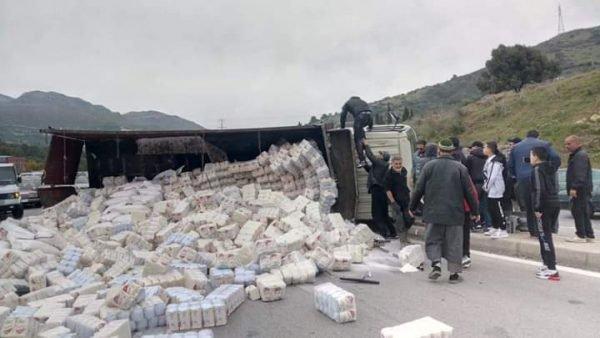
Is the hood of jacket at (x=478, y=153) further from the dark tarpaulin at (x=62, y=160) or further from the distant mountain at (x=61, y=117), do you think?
the distant mountain at (x=61, y=117)

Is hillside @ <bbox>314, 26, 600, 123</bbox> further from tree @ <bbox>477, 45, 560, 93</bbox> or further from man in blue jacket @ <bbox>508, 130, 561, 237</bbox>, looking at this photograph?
man in blue jacket @ <bbox>508, 130, 561, 237</bbox>

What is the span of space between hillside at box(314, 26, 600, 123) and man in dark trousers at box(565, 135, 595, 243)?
160ft

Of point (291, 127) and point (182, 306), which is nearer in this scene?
point (182, 306)

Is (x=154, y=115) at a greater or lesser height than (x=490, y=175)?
greater

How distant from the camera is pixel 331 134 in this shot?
11.2 m

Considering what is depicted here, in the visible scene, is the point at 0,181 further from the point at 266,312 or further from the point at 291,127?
the point at 266,312

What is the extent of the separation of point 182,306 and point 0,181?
18149mm

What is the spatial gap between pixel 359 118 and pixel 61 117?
12779cm

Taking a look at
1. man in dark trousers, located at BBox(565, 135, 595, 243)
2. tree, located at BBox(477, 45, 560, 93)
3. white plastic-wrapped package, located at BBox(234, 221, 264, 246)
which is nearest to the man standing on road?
man in dark trousers, located at BBox(565, 135, 595, 243)

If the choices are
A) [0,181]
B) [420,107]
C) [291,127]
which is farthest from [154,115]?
[291,127]

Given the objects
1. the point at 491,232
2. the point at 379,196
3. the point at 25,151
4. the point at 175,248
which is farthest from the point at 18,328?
the point at 25,151

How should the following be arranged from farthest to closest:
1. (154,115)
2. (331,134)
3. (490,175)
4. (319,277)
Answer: (154,115)
(331,134)
(490,175)
(319,277)

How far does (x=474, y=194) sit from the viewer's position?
7250 millimetres

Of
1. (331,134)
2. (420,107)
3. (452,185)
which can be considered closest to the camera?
(452,185)
